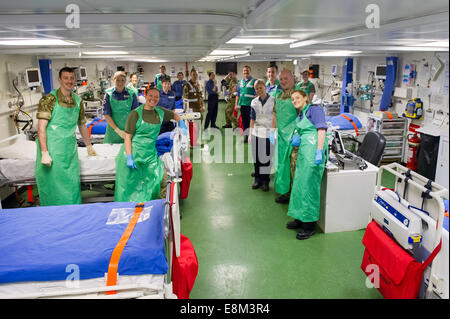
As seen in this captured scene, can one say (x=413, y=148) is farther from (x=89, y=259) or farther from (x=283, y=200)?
(x=89, y=259)

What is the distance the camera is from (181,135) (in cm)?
512

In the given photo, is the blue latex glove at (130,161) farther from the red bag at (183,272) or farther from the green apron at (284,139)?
the green apron at (284,139)

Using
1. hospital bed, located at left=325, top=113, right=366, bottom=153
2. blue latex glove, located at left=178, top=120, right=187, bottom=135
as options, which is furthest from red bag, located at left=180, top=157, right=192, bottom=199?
hospital bed, located at left=325, top=113, right=366, bottom=153

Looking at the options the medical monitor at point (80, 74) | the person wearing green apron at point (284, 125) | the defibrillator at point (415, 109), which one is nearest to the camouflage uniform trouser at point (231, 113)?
the medical monitor at point (80, 74)

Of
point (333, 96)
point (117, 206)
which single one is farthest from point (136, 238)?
point (333, 96)

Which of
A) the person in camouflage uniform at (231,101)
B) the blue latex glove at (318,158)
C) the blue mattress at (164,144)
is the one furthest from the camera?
the person in camouflage uniform at (231,101)

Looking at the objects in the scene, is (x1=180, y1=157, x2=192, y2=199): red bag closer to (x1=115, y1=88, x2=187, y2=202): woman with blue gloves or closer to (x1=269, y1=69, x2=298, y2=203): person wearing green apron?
(x1=115, y1=88, x2=187, y2=202): woman with blue gloves

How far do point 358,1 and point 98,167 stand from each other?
3546 millimetres

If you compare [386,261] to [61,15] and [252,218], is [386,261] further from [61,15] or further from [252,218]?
[61,15]

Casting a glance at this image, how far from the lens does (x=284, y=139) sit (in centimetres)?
471

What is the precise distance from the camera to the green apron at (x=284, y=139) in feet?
15.0

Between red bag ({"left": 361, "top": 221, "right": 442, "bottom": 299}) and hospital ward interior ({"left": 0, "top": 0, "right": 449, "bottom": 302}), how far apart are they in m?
0.01

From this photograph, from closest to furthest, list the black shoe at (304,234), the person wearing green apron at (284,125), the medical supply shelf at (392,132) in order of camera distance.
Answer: the black shoe at (304,234) → the person wearing green apron at (284,125) → the medical supply shelf at (392,132)

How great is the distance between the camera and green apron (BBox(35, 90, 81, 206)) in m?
3.63
